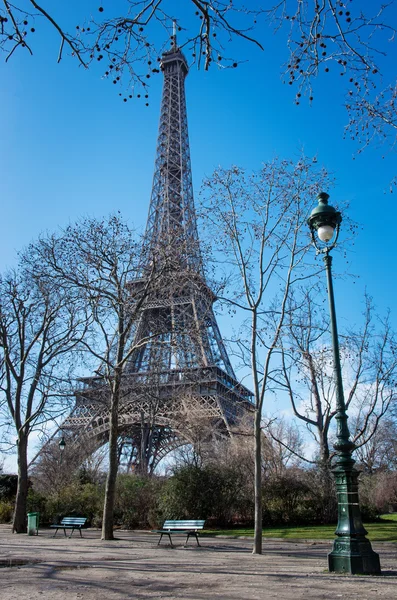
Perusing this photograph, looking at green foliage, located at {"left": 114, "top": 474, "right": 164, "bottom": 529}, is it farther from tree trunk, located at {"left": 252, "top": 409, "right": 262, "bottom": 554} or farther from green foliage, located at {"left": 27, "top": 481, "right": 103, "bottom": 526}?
tree trunk, located at {"left": 252, "top": 409, "right": 262, "bottom": 554}

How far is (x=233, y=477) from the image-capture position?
20188 mm

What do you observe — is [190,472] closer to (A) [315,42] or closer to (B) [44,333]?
(B) [44,333]

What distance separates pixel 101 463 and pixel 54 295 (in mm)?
21423

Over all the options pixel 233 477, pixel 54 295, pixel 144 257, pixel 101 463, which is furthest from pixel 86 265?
pixel 101 463

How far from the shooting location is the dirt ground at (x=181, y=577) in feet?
19.6

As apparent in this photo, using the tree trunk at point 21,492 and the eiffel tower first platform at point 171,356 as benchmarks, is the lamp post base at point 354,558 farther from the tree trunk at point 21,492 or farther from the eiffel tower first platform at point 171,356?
the tree trunk at point 21,492

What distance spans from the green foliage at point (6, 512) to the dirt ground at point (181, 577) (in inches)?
591

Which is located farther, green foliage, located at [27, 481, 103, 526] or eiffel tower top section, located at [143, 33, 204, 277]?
eiffel tower top section, located at [143, 33, 204, 277]

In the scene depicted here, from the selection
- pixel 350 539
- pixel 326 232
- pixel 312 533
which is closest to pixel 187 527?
pixel 312 533

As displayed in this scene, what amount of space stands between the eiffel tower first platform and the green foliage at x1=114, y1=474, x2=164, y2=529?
3260 millimetres

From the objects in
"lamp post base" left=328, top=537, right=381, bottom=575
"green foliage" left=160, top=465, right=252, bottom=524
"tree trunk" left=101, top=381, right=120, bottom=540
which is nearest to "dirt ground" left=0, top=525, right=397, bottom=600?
"lamp post base" left=328, top=537, right=381, bottom=575

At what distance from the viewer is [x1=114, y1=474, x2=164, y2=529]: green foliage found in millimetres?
21031

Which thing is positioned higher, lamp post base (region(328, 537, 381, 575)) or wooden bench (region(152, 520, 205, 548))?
lamp post base (region(328, 537, 381, 575))

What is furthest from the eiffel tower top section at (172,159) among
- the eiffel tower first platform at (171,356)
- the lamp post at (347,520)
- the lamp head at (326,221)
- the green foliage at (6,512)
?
the lamp post at (347,520)
